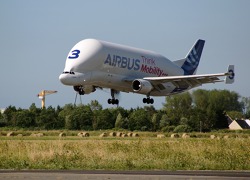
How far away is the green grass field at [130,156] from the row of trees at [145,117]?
29.0 meters

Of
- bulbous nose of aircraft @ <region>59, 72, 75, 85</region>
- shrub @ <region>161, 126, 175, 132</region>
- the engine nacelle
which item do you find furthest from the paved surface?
shrub @ <region>161, 126, 175, 132</region>

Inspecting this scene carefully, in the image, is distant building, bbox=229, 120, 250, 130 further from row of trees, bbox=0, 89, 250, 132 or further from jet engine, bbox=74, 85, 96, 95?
jet engine, bbox=74, 85, 96, 95

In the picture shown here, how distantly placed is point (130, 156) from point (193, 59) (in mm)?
36823

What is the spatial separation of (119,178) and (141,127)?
1857 inches

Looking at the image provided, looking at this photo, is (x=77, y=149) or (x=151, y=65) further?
(x=151, y=65)

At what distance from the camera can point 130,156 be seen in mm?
35250

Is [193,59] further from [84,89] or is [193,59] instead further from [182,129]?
[84,89]

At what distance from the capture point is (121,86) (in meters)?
56.9

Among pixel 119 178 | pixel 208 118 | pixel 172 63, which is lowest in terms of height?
pixel 119 178

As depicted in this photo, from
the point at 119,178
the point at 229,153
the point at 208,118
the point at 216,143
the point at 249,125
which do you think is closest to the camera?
the point at 119,178

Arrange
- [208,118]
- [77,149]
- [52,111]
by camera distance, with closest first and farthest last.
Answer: [77,149] < [208,118] < [52,111]


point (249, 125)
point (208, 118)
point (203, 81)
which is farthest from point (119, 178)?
point (249, 125)

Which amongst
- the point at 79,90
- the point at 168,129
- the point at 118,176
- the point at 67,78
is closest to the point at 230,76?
→ the point at 79,90

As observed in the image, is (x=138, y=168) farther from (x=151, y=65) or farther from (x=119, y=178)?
(x=151, y=65)
